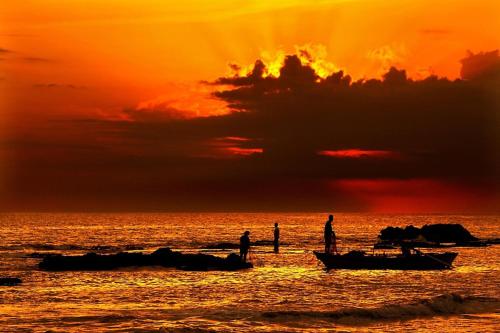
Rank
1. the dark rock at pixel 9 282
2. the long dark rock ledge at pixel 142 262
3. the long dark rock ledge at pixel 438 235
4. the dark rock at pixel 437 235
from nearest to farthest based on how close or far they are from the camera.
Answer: the dark rock at pixel 9 282 < the long dark rock ledge at pixel 142 262 < the long dark rock ledge at pixel 438 235 < the dark rock at pixel 437 235

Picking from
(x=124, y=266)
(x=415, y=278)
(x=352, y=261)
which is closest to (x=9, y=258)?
(x=124, y=266)

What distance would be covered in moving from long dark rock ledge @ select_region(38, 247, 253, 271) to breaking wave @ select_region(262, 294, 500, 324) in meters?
20.3

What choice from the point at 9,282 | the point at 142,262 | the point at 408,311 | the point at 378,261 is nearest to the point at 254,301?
the point at 408,311

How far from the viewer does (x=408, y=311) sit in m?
31.5

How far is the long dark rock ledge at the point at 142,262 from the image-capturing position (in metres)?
51.6

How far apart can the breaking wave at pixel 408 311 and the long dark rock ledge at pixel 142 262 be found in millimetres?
20321

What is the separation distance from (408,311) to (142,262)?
26.7m

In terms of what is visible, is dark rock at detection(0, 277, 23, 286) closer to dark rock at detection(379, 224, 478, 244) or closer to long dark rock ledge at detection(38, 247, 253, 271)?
long dark rock ledge at detection(38, 247, 253, 271)

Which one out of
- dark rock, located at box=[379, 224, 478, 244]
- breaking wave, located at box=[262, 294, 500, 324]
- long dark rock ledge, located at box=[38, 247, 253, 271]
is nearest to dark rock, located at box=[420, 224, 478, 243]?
dark rock, located at box=[379, 224, 478, 244]

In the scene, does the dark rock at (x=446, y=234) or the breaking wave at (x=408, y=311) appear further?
the dark rock at (x=446, y=234)

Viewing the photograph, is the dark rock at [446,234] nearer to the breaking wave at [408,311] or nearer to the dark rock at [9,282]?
the breaking wave at [408,311]

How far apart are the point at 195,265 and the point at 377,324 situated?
25569mm

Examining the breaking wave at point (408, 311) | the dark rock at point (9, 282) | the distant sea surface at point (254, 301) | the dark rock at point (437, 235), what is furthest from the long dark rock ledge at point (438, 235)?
the breaking wave at point (408, 311)

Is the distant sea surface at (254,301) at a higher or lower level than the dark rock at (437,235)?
lower
